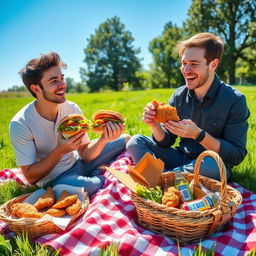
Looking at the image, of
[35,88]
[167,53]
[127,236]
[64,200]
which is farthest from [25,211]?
[167,53]

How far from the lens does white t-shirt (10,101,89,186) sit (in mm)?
3213

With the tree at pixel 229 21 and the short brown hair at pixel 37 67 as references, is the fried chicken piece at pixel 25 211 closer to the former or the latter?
the short brown hair at pixel 37 67

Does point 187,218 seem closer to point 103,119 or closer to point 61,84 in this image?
point 103,119

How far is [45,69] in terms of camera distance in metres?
3.36

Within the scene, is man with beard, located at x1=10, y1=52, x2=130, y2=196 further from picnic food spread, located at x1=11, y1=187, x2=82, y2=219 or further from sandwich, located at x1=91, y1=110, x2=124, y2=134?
picnic food spread, located at x1=11, y1=187, x2=82, y2=219

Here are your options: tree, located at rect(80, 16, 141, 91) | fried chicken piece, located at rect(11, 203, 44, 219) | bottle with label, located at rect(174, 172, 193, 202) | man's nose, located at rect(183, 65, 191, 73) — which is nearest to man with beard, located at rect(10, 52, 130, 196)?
fried chicken piece, located at rect(11, 203, 44, 219)

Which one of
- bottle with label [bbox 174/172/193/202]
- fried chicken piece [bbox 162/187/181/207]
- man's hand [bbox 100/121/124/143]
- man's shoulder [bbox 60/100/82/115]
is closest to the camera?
fried chicken piece [bbox 162/187/181/207]

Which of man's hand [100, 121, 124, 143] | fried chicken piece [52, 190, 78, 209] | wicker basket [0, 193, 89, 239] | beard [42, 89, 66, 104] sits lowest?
wicker basket [0, 193, 89, 239]

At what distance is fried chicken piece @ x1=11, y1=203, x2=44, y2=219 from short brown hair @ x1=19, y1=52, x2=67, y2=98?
147cm

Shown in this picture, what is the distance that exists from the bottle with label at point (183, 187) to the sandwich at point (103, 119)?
1.03 m

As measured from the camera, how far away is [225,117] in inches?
128

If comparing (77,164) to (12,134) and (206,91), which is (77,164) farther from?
(206,91)

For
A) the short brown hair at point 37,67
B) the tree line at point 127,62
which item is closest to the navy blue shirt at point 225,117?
the short brown hair at point 37,67

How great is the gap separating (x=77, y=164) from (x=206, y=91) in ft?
6.49
